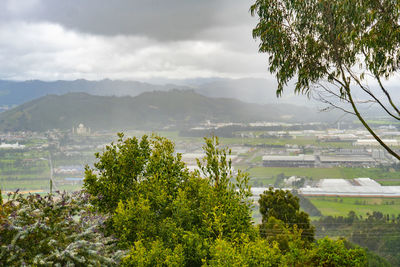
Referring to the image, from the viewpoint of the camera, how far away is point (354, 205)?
43.5 meters

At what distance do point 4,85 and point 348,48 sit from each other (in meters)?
205

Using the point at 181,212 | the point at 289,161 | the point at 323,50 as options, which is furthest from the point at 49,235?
→ the point at 289,161

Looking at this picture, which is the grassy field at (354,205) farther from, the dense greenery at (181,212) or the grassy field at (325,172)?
the dense greenery at (181,212)

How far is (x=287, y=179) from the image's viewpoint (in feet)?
185

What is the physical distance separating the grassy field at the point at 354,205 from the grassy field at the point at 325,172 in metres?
11.6

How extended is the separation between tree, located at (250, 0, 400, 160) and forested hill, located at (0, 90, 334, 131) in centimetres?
9730

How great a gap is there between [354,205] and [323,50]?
1664 inches

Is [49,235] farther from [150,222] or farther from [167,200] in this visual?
[167,200]

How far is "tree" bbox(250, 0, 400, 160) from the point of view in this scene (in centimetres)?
632

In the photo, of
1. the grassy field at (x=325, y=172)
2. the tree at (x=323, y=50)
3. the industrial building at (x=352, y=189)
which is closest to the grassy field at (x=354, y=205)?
the industrial building at (x=352, y=189)

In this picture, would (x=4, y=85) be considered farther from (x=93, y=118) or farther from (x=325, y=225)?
(x=325, y=225)

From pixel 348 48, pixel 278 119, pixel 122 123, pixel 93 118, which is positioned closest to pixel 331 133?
pixel 278 119

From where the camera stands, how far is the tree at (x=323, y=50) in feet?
20.7

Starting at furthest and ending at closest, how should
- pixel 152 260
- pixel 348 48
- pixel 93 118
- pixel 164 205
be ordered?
pixel 93 118
pixel 348 48
pixel 164 205
pixel 152 260
